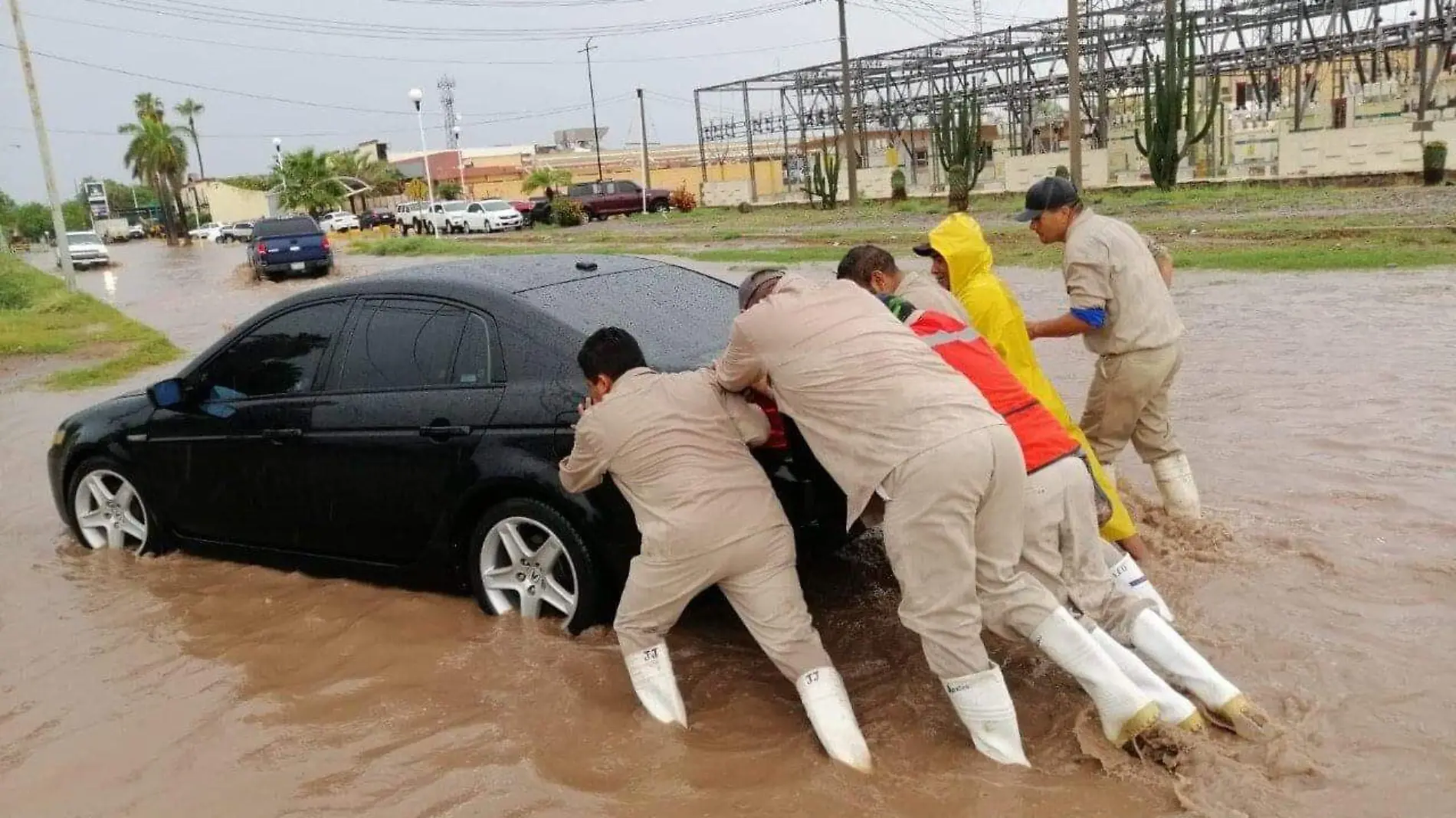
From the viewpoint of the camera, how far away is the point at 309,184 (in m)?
72.5

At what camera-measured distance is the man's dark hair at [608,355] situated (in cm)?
392

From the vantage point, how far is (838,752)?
362cm

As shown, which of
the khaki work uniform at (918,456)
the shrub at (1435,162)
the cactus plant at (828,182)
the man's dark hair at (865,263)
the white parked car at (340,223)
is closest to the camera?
the khaki work uniform at (918,456)

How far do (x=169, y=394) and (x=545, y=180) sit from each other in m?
61.1

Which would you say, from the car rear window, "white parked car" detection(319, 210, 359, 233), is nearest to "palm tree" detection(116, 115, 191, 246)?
"white parked car" detection(319, 210, 359, 233)

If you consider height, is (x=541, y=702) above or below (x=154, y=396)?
below

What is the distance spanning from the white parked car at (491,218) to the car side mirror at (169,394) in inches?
1641

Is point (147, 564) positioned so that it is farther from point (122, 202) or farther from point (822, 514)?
point (122, 202)

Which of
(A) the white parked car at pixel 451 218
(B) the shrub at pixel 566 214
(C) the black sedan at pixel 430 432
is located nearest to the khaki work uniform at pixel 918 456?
(C) the black sedan at pixel 430 432

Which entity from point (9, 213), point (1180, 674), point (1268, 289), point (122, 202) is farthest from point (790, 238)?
point (122, 202)

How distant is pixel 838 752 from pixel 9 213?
11262 centimetres

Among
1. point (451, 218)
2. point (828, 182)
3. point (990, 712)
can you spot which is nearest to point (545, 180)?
point (451, 218)

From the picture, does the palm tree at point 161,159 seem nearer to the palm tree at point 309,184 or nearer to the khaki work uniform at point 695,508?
the palm tree at point 309,184

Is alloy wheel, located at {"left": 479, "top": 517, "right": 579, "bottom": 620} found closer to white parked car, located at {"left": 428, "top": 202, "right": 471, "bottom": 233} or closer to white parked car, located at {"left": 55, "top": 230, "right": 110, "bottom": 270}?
white parked car, located at {"left": 428, "top": 202, "right": 471, "bottom": 233}
